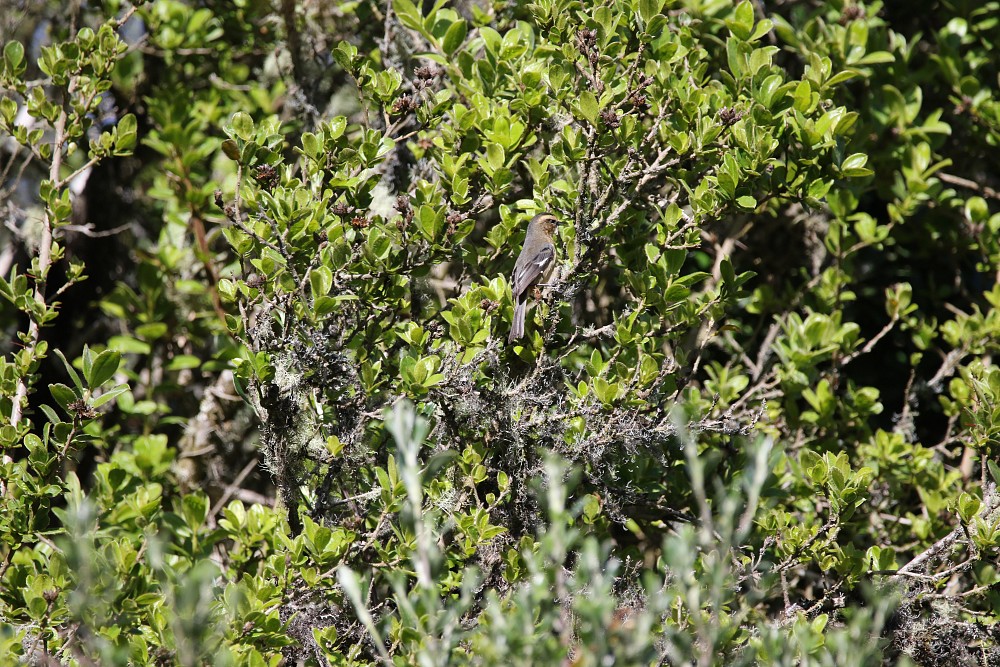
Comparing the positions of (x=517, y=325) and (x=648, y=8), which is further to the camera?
(x=517, y=325)

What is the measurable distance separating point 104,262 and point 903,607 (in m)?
4.36

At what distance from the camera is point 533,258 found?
3322mm

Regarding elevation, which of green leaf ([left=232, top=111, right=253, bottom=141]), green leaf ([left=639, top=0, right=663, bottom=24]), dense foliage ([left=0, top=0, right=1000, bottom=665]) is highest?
green leaf ([left=639, top=0, right=663, bottom=24])

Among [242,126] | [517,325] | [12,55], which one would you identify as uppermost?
[12,55]

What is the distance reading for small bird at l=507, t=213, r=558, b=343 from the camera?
10.7 ft

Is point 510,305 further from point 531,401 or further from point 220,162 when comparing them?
point 220,162

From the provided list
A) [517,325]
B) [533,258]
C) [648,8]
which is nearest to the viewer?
[648,8]

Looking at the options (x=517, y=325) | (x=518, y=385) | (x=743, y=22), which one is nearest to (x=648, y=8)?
(x=743, y=22)

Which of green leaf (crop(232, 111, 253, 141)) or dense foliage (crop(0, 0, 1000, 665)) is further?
green leaf (crop(232, 111, 253, 141))

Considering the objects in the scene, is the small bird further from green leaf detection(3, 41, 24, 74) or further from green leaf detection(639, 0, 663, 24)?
green leaf detection(3, 41, 24, 74)

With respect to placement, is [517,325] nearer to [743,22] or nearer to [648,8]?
[648,8]

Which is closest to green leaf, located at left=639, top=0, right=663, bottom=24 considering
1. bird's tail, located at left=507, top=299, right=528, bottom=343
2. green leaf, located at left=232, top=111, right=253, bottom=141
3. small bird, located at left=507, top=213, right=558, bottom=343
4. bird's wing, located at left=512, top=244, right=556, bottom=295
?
small bird, located at left=507, top=213, right=558, bottom=343

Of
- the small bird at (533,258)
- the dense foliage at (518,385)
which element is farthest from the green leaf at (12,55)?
the small bird at (533,258)

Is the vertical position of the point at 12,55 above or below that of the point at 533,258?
above
